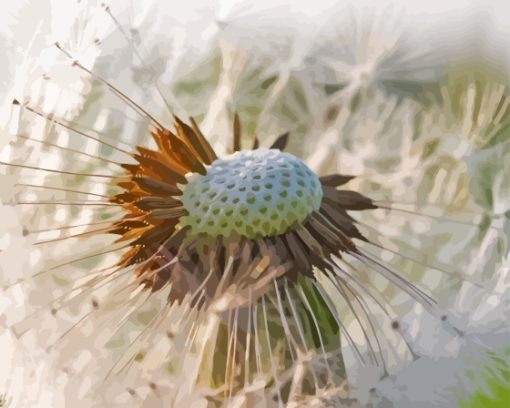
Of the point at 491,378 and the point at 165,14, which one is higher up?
the point at 165,14

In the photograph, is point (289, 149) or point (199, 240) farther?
point (289, 149)

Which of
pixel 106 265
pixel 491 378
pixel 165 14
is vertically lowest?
pixel 491 378

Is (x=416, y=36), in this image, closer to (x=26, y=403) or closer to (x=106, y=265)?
(x=106, y=265)

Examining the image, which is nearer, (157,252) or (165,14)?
(157,252)

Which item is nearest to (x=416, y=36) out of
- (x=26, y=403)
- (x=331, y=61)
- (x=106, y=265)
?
(x=331, y=61)
